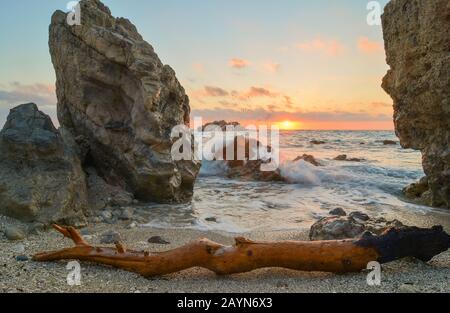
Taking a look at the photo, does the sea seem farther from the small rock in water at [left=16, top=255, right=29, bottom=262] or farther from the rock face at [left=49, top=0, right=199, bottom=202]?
the small rock in water at [left=16, top=255, right=29, bottom=262]

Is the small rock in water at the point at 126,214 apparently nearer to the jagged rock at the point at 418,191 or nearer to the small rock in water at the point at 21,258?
the small rock in water at the point at 21,258

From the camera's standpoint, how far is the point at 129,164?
9016 mm

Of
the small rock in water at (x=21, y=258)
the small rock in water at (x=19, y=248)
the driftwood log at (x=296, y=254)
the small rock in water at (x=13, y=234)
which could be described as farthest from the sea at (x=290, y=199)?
the driftwood log at (x=296, y=254)

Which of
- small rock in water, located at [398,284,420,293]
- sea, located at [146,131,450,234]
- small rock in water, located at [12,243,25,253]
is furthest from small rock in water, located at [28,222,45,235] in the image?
small rock in water, located at [398,284,420,293]

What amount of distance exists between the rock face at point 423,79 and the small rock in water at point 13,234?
7463 mm

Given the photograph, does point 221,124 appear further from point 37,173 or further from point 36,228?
point 36,228

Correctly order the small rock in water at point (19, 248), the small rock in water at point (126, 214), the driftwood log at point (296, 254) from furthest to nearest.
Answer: the small rock in water at point (126, 214), the small rock in water at point (19, 248), the driftwood log at point (296, 254)

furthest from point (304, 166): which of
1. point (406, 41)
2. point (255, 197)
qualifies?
point (406, 41)

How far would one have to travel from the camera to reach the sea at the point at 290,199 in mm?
7973

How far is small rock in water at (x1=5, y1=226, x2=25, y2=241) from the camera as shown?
5.65 metres

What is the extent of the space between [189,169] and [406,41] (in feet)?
18.8

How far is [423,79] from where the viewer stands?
7812 millimetres

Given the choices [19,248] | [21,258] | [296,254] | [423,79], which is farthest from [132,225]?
[423,79]
